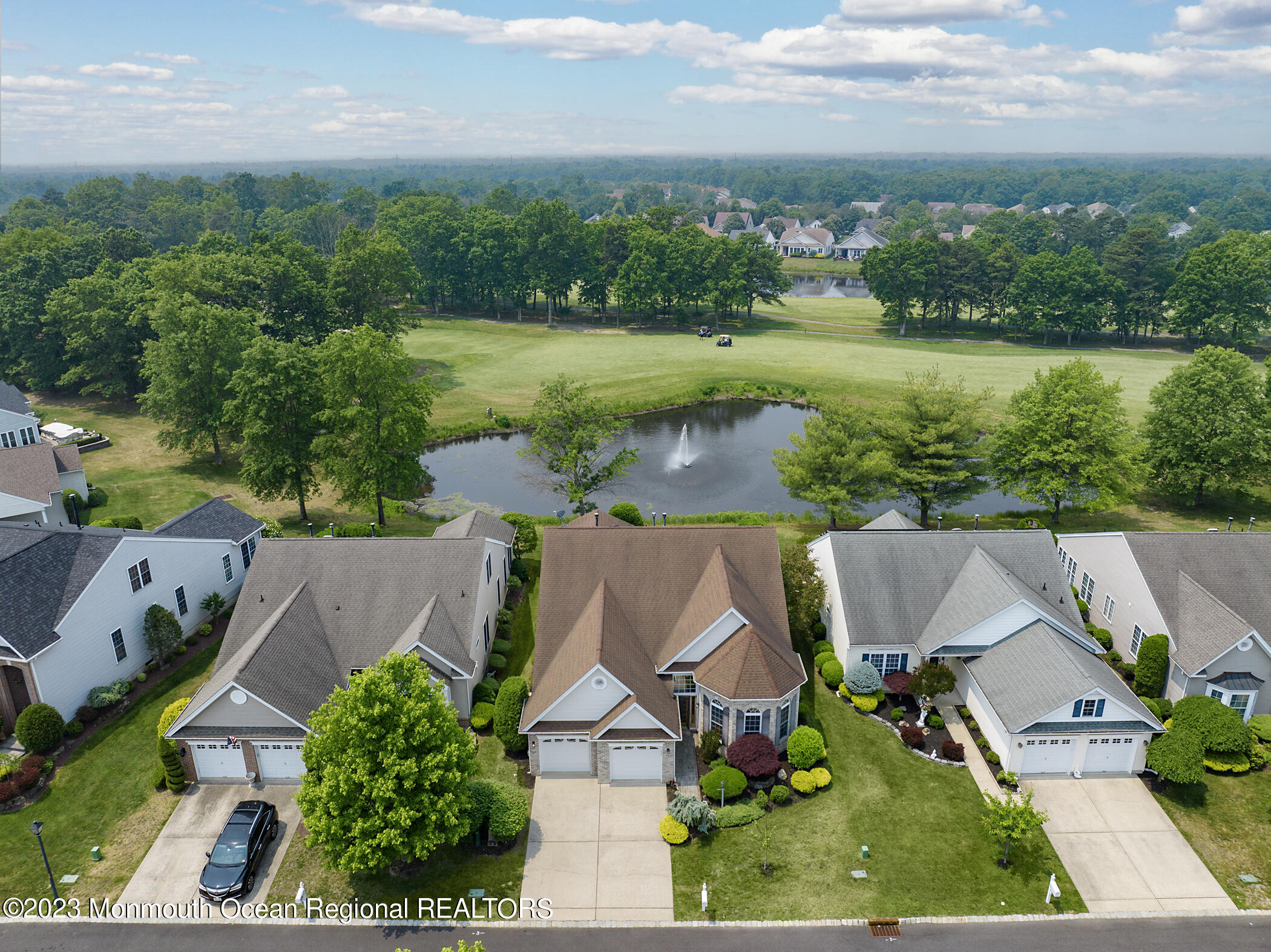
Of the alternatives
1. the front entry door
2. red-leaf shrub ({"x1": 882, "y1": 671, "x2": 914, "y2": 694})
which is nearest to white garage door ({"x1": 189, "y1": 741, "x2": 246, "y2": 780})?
the front entry door

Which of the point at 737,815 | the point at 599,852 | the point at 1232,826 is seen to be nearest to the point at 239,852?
the point at 599,852

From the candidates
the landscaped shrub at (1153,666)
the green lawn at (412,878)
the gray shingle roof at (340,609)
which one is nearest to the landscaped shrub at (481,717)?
the gray shingle roof at (340,609)

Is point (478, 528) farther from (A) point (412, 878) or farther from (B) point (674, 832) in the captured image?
(B) point (674, 832)

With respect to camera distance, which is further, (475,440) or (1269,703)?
(475,440)

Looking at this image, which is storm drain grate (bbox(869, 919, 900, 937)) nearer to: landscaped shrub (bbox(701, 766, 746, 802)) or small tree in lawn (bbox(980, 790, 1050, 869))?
small tree in lawn (bbox(980, 790, 1050, 869))

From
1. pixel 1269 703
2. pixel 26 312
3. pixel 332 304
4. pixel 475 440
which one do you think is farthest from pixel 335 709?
pixel 26 312

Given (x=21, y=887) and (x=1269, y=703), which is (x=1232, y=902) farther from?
(x=21, y=887)

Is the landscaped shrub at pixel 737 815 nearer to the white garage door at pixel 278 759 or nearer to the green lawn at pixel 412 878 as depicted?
the green lawn at pixel 412 878
